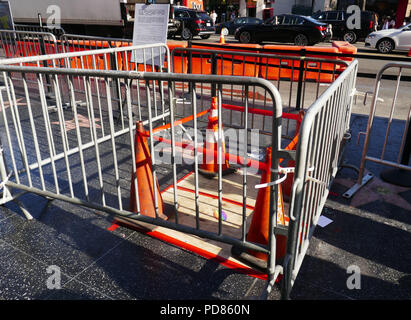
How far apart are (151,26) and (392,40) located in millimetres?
17229

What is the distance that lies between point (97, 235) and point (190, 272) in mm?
1077

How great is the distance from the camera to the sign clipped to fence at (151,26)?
6.11 m

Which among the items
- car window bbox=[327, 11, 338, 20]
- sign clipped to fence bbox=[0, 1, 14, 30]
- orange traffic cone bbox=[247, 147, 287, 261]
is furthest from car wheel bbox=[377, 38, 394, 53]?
orange traffic cone bbox=[247, 147, 287, 261]

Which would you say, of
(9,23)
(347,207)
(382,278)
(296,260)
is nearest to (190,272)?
(296,260)

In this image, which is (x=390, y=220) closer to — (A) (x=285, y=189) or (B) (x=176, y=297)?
(A) (x=285, y=189)

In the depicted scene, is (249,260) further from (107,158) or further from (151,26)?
(151,26)

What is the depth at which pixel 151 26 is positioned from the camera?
6305 millimetres

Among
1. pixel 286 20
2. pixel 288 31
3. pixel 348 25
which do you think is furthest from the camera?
pixel 348 25

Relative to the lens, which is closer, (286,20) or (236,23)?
(286,20)

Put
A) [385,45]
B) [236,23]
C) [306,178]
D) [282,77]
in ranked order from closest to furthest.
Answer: [306,178] < [282,77] < [385,45] < [236,23]

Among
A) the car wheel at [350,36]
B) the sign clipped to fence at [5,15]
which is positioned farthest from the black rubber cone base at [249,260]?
the car wheel at [350,36]

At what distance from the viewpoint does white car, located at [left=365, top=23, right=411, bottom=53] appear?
18.2 metres

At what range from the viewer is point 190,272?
2857mm

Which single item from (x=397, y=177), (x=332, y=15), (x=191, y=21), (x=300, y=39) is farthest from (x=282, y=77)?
(x=332, y=15)
